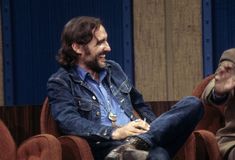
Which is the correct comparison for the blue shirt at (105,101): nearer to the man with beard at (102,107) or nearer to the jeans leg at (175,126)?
the man with beard at (102,107)

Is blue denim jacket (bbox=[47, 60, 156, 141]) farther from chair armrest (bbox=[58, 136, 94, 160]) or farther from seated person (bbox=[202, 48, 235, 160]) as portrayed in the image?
seated person (bbox=[202, 48, 235, 160])

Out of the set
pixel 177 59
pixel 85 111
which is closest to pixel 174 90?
pixel 177 59

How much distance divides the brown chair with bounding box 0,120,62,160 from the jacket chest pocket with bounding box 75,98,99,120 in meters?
0.35

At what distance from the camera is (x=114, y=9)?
407cm

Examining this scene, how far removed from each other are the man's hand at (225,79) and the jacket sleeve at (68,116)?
0.56 m

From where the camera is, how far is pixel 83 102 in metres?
2.87

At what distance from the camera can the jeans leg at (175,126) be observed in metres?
2.50

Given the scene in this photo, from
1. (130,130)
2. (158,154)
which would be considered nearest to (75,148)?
(130,130)

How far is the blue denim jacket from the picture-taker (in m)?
2.67

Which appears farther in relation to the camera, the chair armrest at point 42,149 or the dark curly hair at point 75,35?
the dark curly hair at point 75,35

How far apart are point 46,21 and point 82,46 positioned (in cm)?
120

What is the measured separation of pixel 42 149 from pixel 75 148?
0.15 m

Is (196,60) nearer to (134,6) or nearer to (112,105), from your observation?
(134,6)

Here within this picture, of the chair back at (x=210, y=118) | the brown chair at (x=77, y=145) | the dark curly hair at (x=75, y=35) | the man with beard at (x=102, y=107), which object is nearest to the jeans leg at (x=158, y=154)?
the man with beard at (x=102, y=107)
